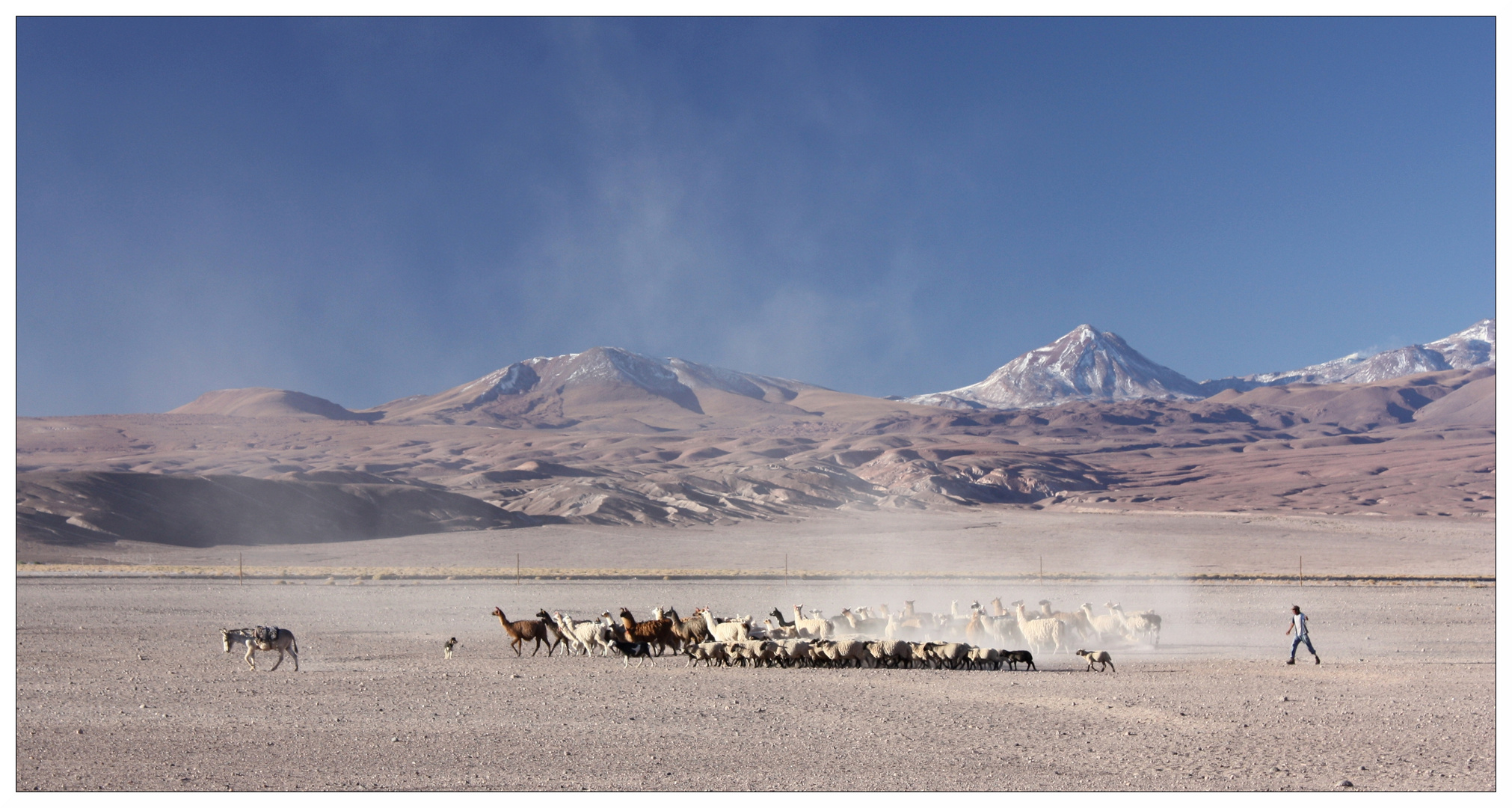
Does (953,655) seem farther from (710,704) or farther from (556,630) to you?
(556,630)

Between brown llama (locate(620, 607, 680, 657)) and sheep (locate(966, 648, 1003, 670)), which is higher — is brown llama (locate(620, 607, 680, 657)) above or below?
above

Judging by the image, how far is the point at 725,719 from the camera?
12734mm

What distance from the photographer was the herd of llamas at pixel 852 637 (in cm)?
1772

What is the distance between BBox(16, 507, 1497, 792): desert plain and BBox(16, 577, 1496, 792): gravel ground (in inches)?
1.9

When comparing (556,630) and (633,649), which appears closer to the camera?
(633,649)

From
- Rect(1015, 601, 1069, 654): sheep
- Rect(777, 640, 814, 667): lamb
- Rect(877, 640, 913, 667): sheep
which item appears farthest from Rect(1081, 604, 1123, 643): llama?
Rect(777, 640, 814, 667): lamb

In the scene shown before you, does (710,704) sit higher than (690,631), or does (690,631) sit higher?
(690,631)

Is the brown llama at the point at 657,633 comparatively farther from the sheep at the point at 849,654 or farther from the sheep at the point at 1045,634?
the sheep at the point at 1045,634

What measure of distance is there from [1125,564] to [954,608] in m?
34.3

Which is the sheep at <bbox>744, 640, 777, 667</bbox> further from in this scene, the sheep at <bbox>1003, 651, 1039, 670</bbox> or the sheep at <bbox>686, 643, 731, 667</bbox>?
the sheep at <bbox>1003, 651, 1039, 670</bbox>

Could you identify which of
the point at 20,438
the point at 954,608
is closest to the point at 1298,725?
the point at 954,608

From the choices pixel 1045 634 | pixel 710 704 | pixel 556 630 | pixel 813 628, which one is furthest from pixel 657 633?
pixel 1045 634

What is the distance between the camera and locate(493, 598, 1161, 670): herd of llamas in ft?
58.1

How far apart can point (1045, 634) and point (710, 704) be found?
884cm
